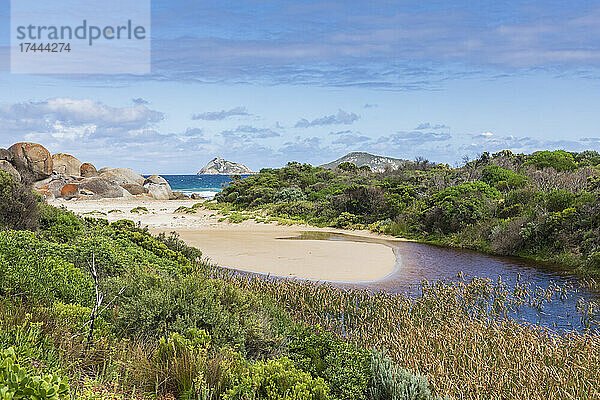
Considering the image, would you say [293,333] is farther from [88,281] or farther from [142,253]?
[142,253]

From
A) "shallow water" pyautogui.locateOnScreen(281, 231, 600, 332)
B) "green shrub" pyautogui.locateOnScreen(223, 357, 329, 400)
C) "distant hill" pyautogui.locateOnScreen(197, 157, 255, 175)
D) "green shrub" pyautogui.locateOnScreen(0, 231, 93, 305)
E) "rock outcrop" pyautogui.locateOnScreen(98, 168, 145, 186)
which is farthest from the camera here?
"distant hill" pyautogui.locateOnScreen(197, 157, 255, 175)

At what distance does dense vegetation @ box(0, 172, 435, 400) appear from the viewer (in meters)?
4.09

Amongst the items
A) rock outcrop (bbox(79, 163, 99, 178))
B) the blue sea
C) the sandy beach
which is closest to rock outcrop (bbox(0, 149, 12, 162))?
rock outcrop (bbox(79, 163, 99, 178))

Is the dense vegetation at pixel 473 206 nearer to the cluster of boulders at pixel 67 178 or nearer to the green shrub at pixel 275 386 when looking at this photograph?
the green shrub at pixel 275 386

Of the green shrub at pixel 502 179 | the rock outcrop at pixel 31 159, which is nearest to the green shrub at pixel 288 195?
the green shrub at pixel 502 179

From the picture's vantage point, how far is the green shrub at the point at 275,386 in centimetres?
404

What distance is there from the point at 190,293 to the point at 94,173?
168 feet

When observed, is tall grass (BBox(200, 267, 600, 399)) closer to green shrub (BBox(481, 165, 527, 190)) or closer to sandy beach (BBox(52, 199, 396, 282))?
sandy beach (BBox(52, 199, 396, 282))

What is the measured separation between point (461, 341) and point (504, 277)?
7297mm

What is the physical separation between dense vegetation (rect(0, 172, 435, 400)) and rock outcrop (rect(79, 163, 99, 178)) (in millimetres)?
47393

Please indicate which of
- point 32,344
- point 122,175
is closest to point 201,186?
point 122,175

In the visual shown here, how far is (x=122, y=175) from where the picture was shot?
54812 millimetres

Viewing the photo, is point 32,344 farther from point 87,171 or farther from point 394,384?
point 87,171

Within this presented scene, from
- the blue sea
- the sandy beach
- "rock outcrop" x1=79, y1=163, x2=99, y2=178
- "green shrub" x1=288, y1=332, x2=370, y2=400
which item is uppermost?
"rock outcrop" x1=79, y1=163, x2=99, y2=178
